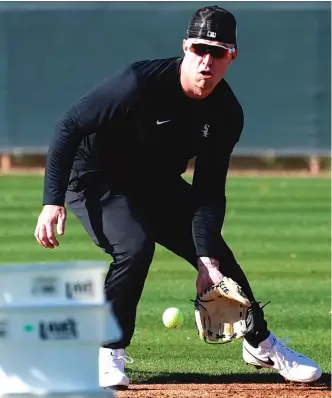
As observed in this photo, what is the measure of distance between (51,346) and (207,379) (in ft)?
8.66

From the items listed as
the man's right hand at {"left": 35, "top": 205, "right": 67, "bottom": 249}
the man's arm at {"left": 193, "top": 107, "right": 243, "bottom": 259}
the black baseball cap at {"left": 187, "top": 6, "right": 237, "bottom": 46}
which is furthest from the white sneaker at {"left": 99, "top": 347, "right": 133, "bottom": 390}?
the black baseball cap at {"left": 187, "top": 6, "right": 237, "bottom": 46}

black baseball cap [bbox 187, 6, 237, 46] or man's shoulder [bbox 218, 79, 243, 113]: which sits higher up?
black baseball cap [bbox 187, 6, 237, 46]

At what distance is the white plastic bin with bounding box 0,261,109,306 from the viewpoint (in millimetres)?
3529

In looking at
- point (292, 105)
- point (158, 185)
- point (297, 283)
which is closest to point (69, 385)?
point (158, 185)

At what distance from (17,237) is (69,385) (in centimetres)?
918

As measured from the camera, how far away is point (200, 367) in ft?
21.0

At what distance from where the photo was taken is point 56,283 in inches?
139

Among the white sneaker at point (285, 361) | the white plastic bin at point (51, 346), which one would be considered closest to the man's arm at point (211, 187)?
the white sneaker at point (285, 361)

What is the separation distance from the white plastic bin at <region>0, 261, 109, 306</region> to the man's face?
2029 millimetres

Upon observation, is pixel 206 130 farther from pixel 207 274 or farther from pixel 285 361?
pixel 285 361

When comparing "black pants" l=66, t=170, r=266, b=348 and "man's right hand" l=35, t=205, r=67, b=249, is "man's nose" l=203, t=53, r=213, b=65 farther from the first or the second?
"man's right hand" l=35, t=205, r=67, b=249

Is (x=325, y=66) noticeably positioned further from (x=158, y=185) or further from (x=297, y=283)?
(x=158, y=185)

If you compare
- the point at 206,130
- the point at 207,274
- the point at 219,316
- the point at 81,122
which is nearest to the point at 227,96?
the point at 206,130

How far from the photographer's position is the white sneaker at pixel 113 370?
5.62m
